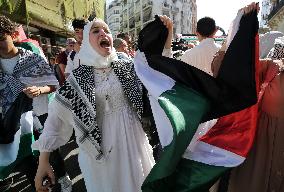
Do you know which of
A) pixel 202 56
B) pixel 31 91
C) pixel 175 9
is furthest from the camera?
pixel 175 9

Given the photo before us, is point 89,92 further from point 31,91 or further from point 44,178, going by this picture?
point 31,91

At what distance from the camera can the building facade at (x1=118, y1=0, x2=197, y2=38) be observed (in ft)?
339

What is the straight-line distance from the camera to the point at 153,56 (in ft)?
9.29

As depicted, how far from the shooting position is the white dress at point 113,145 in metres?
2.94

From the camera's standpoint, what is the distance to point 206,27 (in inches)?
189

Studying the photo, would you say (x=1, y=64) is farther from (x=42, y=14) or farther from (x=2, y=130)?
(x=42, y=14)

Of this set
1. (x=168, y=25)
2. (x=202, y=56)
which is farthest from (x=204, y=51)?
(x=168, y=25)

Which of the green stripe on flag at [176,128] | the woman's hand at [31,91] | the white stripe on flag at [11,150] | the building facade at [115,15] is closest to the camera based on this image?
the green stripe on flag at [176,128]

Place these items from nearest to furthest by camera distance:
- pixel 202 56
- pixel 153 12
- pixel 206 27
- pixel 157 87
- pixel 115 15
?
pixel 157 87, pixel 202 56, pixel 206 27, pixel 153 12, pixel 115 15

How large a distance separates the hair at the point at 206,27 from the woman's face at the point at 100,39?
1.98 m

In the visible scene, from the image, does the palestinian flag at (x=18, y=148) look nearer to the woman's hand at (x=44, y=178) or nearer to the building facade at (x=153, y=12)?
the woman's hand at (x=44, y=178)

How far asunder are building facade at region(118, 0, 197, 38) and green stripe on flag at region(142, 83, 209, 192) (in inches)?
3863

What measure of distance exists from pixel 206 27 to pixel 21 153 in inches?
102

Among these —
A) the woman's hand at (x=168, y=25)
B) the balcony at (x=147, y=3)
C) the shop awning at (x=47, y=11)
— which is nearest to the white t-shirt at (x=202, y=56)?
the woman's hand at (x=168, y=25)
